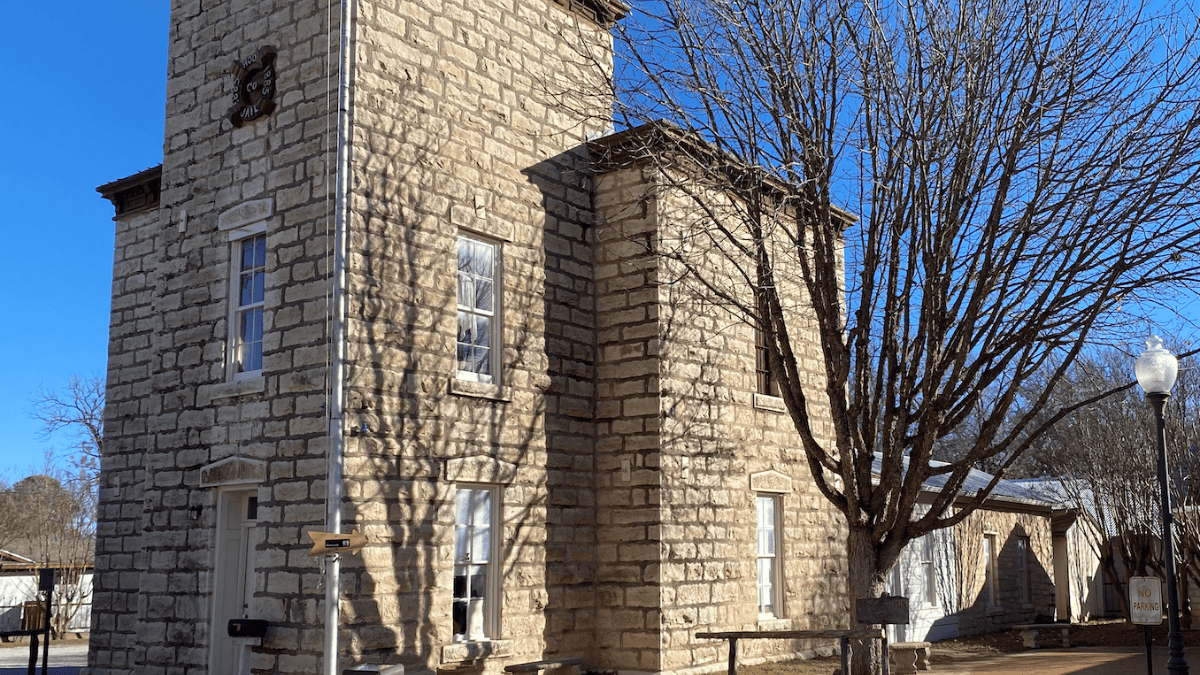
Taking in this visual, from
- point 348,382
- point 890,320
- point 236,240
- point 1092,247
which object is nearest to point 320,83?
point 236,240

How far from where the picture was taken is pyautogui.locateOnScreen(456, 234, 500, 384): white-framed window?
12406mm

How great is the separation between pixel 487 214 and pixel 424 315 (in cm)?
170

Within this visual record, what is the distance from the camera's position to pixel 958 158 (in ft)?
33.7

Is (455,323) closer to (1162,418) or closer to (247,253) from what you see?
(247,253)

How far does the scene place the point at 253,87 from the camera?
12.2m

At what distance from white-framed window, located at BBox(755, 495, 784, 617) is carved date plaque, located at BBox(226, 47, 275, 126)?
8.34 meters

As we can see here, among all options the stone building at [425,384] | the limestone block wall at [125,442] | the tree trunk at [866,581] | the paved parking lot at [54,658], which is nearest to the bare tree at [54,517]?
the paved parking lot at [54,658]

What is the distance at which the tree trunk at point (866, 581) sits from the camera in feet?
35.1

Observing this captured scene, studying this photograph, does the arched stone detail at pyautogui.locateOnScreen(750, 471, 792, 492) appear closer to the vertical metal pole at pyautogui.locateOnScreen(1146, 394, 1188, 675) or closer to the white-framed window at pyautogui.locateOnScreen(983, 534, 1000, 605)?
the vertical metal pole at pyautogui.locateOnScreen(1146, 394, 1188, 675)

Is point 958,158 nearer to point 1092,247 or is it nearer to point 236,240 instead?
point 1092,247

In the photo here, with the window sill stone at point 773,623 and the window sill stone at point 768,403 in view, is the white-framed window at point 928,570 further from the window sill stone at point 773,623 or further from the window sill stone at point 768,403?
the window sill stone at point 768,403

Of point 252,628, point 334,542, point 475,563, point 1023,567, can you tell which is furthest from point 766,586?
point 1023,567

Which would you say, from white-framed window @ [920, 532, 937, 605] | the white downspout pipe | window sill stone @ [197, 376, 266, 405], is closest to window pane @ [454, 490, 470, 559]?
the white downspout pipe

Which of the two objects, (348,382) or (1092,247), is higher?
(1092,247)
